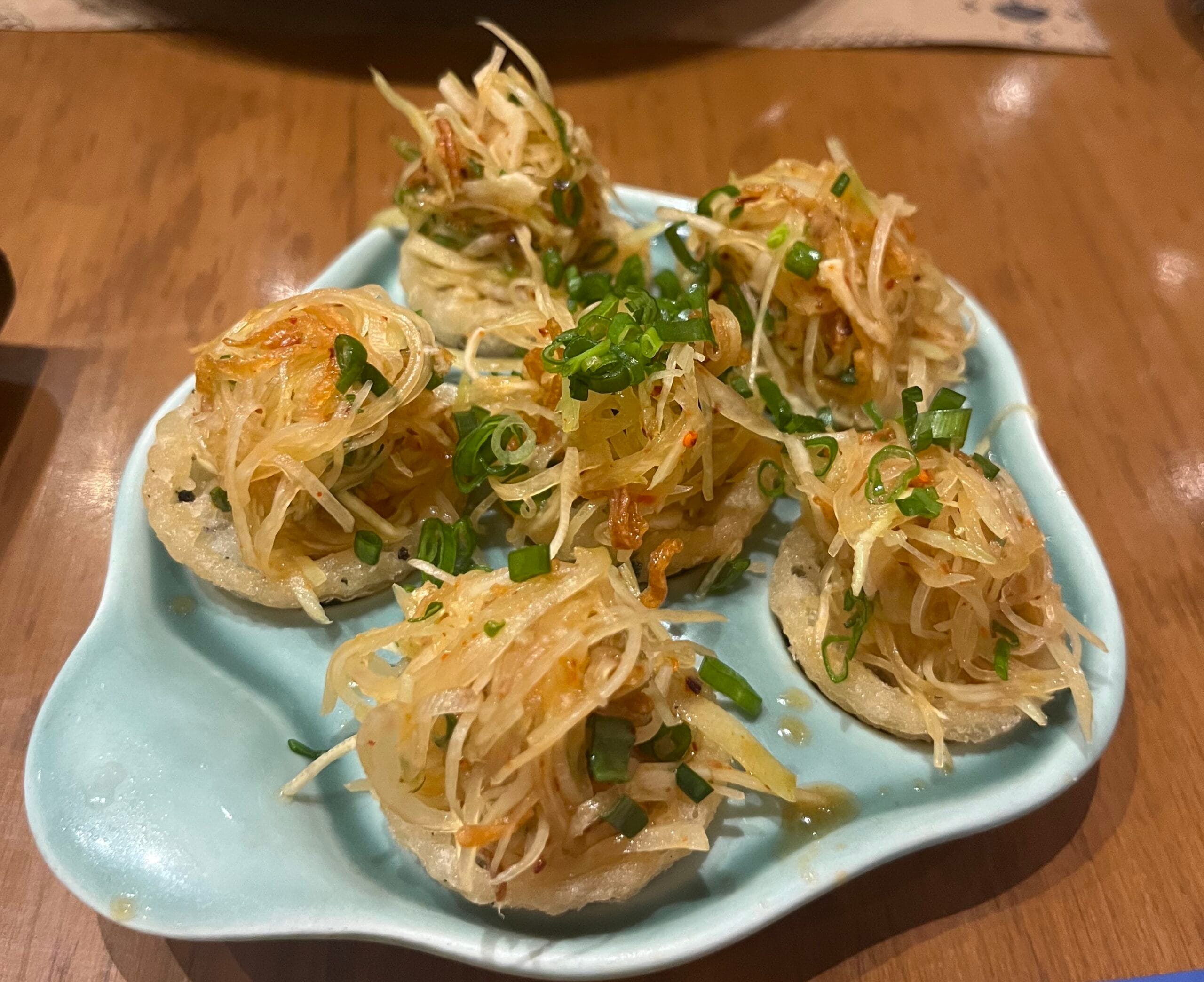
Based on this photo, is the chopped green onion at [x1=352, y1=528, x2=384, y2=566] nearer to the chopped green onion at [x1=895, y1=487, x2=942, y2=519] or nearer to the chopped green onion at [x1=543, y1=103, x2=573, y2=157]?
the chopped green onion at [x1=895, y1=487, x2=942, y2=519]

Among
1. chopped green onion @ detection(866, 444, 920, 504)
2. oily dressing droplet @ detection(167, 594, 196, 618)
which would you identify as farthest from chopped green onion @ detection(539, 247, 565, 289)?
oily dressing droplet @ detection(167, 594, 196, 618)

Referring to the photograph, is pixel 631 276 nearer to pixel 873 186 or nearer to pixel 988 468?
pixel 988 468

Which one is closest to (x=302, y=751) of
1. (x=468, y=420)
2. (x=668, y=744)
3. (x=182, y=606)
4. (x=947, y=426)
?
(x=182, y=606)

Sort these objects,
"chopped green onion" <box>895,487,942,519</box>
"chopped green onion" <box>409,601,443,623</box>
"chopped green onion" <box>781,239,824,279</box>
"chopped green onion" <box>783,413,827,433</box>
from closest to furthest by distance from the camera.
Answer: "chopped green onion" <box>409,601,443,623</box>
"chopped green onion" <box>895,487,942,519</box>
"chopped green onion" <box>783,413,827,433</box>
"chopped green onion" <box>781,239,824,279</box>

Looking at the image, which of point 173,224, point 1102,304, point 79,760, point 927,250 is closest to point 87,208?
point 173,224

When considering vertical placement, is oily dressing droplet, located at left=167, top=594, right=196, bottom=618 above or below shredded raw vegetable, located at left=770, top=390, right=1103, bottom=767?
below

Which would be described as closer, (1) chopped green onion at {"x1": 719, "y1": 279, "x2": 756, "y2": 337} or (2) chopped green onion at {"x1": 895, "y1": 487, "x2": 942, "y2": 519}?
(2) chopped green onion at {"x1": 895, "y1": 487, "x2": 942, "y2": 519}

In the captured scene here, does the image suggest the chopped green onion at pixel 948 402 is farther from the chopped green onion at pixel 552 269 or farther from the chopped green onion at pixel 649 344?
the chopped green onion at pixel 552 269
